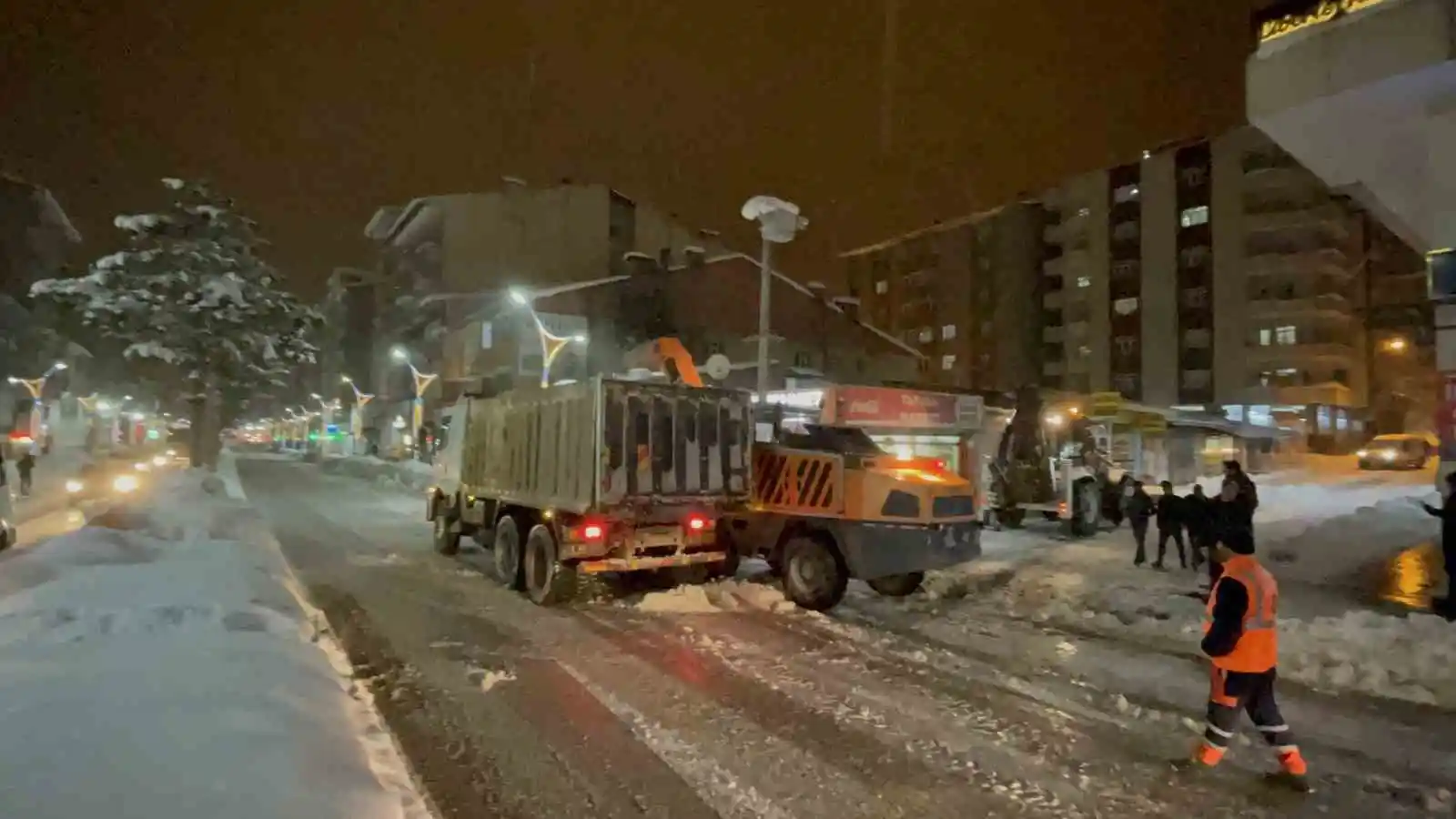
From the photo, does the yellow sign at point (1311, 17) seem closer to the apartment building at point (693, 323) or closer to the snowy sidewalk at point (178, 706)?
the snowy sidewalk at point (178, 706)

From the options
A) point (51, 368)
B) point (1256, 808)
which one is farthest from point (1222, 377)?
point (51, 368)

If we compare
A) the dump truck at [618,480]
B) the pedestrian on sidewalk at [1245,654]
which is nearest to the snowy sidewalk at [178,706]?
the dump truck at [618,480]

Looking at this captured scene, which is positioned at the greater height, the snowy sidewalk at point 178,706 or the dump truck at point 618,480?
the dump truck at point 618,480

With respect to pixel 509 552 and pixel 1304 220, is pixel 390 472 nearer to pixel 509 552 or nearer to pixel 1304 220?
pixel 509 552

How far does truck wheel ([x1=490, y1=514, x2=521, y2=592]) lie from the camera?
512 inches

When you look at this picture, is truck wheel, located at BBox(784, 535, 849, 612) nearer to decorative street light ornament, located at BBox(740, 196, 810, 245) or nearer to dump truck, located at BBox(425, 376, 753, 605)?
dump truck, located at BBox(425, 376, 753, 605)

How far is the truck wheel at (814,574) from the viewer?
450 inches

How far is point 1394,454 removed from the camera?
37.2 meters

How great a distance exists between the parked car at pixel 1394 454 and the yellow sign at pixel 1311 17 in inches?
1185

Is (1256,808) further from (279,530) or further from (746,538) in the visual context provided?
(279,530)

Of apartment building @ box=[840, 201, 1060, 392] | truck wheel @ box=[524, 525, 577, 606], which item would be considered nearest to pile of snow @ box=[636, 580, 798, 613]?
truck wheel @ box=[524, 525, 577, 606]

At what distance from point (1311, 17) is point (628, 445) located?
9.98 metres

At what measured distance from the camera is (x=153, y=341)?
39344mm

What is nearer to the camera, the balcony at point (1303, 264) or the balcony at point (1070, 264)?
the balcony at point (1303, 264)
